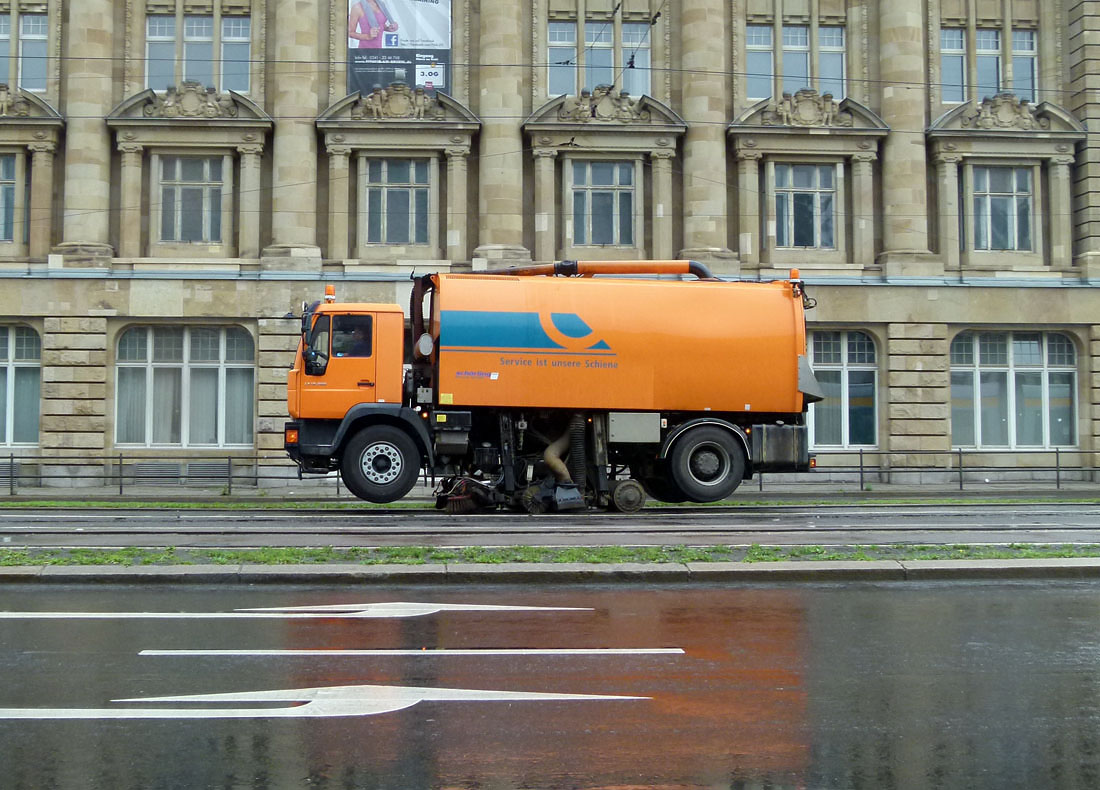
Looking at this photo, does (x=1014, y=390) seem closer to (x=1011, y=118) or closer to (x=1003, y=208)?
(x=1003, y=208)

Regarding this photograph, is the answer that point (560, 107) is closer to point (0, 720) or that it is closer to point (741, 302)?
point (741, 302)

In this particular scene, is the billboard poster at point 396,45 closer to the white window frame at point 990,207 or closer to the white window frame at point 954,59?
the white window frame at point 954,59

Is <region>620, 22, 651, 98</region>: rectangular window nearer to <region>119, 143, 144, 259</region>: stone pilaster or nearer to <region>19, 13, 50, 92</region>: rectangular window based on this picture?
<region>119, 143, 144, 259</region>: stone pilaster

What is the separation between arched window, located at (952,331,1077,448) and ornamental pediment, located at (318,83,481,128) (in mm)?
15130

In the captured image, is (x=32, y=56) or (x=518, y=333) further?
(x=32, y=56)

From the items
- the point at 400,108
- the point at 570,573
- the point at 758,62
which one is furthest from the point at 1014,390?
the point at 570,573

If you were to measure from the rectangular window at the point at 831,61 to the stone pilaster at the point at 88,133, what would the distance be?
19.2 meters

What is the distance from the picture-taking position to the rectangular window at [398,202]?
30.5 metres

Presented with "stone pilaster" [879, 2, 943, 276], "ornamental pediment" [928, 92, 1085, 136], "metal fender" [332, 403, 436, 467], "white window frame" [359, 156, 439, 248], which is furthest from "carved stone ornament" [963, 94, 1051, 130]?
"metal fender" [332, 403, 436, 467]

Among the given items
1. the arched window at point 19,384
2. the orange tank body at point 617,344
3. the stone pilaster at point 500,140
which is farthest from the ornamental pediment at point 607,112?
the arched window at point 19,384

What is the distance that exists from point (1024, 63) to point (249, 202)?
2184cm

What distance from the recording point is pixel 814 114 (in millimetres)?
31078

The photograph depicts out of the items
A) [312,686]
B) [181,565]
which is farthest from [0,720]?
[181,565]

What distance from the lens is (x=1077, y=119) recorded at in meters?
31.7
